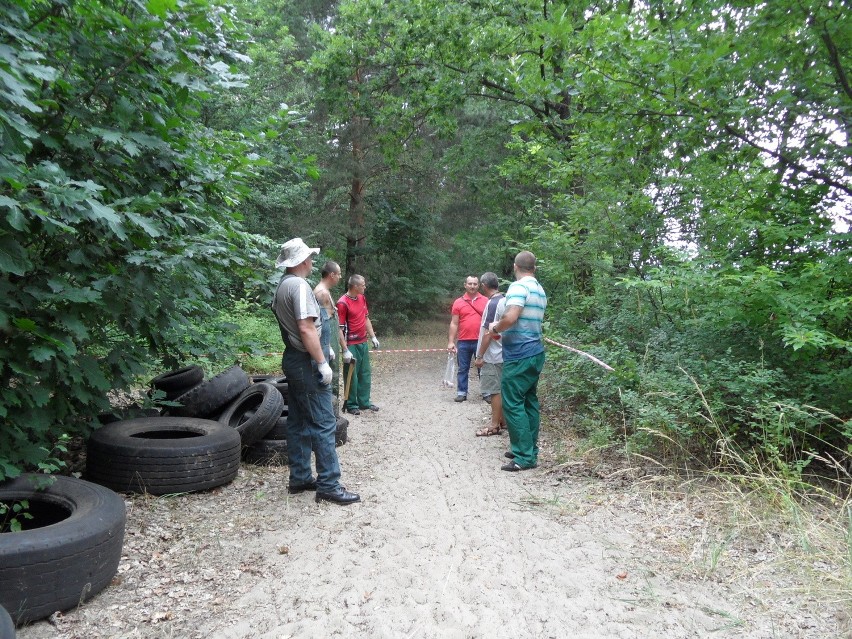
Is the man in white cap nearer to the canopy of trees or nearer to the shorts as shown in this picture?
the canopy of trees

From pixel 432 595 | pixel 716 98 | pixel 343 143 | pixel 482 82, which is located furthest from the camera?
pixel 343 143

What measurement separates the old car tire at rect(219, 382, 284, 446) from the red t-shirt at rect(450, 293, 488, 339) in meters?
4.14

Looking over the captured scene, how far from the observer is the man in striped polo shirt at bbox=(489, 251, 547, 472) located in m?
6.61

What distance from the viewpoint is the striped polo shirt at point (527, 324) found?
A: 21.6ft

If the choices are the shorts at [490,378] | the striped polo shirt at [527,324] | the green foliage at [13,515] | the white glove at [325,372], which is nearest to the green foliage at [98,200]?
the green foliage at [13,515]

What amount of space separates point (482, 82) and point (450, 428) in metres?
7.31

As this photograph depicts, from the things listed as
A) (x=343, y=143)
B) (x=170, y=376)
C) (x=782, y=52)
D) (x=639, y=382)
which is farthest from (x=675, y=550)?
(x=343, y=143)

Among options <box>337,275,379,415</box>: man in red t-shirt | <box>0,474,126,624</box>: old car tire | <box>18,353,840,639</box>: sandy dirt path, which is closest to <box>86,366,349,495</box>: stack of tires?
<box>18,353,840,639</box>: sandy dirt path

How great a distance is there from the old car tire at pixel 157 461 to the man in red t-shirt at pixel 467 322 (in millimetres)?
5285

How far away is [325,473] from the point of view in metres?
5.62

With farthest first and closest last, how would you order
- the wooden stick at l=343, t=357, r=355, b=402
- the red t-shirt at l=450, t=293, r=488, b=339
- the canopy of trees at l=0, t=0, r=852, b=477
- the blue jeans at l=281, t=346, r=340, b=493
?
the red t-shirt at l=450, t=293, r=488, b=339
the wooden stick at l=343, t=357, r=355, b=402
the blue jeans at l=281, t=346, r=340, b=493
the canopy of trees at l=0, t=0, r=852, b=477

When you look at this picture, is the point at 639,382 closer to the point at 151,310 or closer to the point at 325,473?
the point at 325,473

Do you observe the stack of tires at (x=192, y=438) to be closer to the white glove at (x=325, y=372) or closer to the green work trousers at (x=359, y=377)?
the white glove at (x=325, y=372)

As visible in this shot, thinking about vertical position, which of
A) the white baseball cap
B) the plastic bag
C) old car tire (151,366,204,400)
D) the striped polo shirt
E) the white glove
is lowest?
the plastic bag
